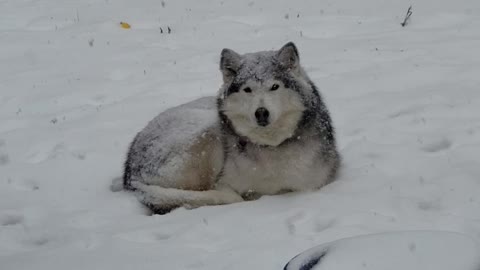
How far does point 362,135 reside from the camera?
6523 mm

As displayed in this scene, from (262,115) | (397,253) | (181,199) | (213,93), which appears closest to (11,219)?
(181,199)

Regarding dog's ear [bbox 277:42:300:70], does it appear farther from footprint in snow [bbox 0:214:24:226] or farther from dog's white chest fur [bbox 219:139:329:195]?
footprint in snow [bbox 0:214:24:226]

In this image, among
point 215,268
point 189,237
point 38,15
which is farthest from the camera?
point 38,15

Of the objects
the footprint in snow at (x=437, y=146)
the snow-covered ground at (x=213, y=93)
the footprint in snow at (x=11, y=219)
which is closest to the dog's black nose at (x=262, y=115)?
the snow-covered ground at (x=213, y=93)

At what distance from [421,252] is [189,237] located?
6.17 ft

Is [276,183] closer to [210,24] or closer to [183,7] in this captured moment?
[210,24]

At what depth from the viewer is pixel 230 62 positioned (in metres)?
5.58

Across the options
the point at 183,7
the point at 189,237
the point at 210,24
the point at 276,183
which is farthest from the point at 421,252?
the point at 183,7

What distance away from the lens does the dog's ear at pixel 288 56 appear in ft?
18.0

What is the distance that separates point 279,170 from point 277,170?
0.05ft

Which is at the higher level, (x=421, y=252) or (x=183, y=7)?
(x=421, y=252)

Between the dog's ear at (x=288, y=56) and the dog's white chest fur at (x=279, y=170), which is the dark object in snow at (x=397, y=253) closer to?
the dog's white chest fur at (x=279, y=170)

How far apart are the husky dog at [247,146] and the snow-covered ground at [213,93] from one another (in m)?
0.18

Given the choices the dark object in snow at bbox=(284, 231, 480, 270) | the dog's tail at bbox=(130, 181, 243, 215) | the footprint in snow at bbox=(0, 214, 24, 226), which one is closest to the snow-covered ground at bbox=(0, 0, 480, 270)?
the footprint in snow at bbox=(0, 214, 24, 226)
